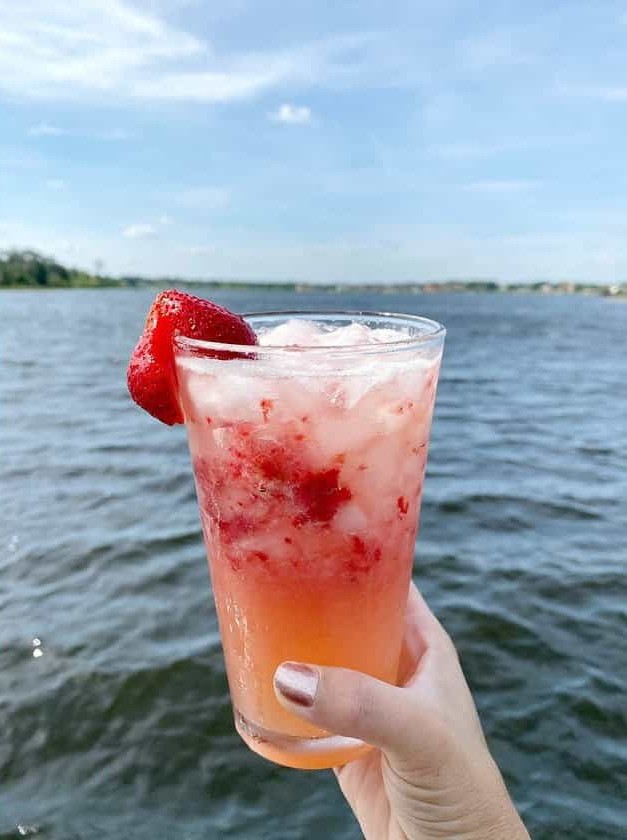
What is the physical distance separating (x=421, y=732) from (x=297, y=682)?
369mm

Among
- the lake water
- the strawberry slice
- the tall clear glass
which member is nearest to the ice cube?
the tall clear glass

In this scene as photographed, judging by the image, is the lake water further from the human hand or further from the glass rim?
the glass rim

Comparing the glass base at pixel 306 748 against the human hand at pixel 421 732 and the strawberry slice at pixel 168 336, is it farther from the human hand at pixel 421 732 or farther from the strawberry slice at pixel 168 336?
the strawberry slice at pixel 168 336

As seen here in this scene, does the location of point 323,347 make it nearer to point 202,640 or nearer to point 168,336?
point 168,336

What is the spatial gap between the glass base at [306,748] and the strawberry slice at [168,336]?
33.9 inches

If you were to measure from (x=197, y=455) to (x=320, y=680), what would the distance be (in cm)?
61

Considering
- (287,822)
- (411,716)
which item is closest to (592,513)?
(287,822)

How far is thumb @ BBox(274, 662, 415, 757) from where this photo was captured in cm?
163

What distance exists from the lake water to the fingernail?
11.0 ft

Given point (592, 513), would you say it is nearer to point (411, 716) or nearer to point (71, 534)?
point (71, 534)

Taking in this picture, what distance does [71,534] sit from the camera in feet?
27.6

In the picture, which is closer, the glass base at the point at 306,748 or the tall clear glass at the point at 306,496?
the tall clear glass at the point at 306,496

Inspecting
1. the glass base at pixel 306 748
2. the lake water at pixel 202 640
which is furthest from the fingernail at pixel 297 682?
the lake water at pixel 202 640

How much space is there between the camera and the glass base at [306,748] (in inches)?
72.2
